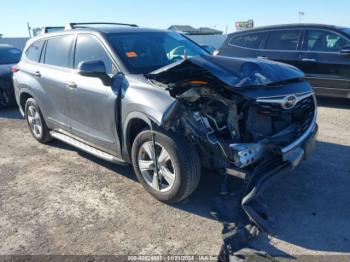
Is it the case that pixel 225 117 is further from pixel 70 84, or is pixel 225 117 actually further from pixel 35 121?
pixel 35 121

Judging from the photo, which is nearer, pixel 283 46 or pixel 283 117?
pixel 283 117

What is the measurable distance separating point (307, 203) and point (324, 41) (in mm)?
5218

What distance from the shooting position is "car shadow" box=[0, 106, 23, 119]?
8.88 metres

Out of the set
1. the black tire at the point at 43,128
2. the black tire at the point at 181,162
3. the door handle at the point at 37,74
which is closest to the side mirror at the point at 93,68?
the black tire at the point at 181,162

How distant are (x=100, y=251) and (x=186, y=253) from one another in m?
0.77

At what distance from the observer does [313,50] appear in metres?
7.95

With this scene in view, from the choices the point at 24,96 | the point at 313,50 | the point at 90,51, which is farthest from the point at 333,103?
the point at 24,96

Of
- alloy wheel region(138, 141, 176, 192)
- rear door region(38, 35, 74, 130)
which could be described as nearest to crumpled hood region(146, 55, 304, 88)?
alloy wheel region(138, 141, 176, 192)

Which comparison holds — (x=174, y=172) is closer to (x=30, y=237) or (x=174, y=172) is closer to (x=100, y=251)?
(x=100, y=251)

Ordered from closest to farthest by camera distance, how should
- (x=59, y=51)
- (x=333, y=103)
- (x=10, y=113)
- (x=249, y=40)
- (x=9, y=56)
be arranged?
(x=59, y=51)
(x=333, y=103)
(x=249, y=40)
(x=10, y=113)
(x=9, y=56)

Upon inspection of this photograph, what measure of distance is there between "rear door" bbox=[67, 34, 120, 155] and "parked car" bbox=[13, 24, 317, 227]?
0.01 m

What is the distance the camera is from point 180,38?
5.22 meters

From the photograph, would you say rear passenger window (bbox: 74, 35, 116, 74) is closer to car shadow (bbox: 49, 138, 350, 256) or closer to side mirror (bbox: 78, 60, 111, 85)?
side mirror (bbox: 78, 60, 111, 85)

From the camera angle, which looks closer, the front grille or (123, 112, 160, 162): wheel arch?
the front grille
